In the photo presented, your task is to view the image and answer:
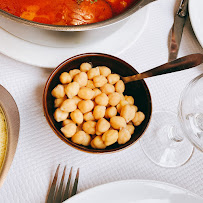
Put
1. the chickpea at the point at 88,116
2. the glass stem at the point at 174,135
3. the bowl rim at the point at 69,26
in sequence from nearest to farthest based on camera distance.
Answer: the bowl rim at the point at 69,26 < the chickpea at the point at 88,116 < the glass stem at the point at 174,135

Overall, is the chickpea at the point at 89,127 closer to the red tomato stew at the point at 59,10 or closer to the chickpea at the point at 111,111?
the chickpea at the point at 111,111

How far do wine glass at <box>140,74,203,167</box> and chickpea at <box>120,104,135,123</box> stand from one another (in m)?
0.12

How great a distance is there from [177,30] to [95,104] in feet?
1.38

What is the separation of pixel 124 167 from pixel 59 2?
565mm

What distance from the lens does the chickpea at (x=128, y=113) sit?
706 mm

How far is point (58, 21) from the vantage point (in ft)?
2.83

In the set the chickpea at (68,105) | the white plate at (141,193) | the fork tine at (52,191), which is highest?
the chickpea at (68,105)

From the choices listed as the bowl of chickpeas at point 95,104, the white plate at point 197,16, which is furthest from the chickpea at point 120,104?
the white plate at point 197,16

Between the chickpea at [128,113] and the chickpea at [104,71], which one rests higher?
the chickpea at [104,71]

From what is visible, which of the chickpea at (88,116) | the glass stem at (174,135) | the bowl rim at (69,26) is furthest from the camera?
the glass stem at (174,135)

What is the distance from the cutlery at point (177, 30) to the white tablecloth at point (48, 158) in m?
0.10

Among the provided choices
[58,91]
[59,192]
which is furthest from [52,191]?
[58,91]

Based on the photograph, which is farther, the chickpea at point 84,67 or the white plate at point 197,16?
the white plate at point 197,16

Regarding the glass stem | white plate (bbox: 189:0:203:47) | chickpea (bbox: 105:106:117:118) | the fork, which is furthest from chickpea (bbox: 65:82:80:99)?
white plate (bbox: 189:0:203:47)
